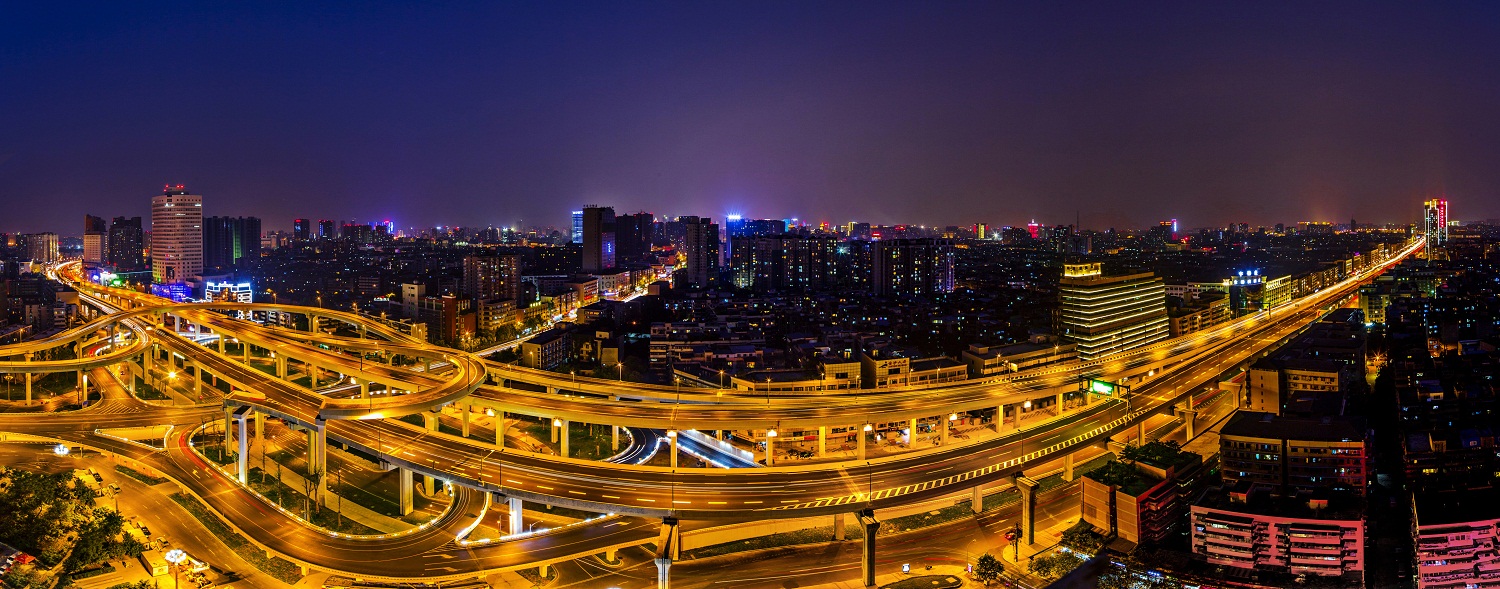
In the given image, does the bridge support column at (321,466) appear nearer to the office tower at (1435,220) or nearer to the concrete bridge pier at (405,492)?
the concrete bridge pier at (405,492)

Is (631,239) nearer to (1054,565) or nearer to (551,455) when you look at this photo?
(551,455)

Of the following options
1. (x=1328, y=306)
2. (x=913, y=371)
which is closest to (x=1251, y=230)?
(x=1328, y=306)

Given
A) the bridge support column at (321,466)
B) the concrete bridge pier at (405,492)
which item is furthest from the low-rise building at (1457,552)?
the bridge support column at (321,466)

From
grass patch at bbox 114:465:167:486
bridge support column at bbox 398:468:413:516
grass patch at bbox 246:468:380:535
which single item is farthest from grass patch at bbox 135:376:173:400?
bridge support column at bbox 398:468:413:516

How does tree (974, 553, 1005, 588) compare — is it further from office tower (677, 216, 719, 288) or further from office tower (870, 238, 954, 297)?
office tower (677, 216, 719, 288)

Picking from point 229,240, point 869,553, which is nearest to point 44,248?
point 229,240

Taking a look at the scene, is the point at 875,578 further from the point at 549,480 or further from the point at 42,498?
the point at 42,498
